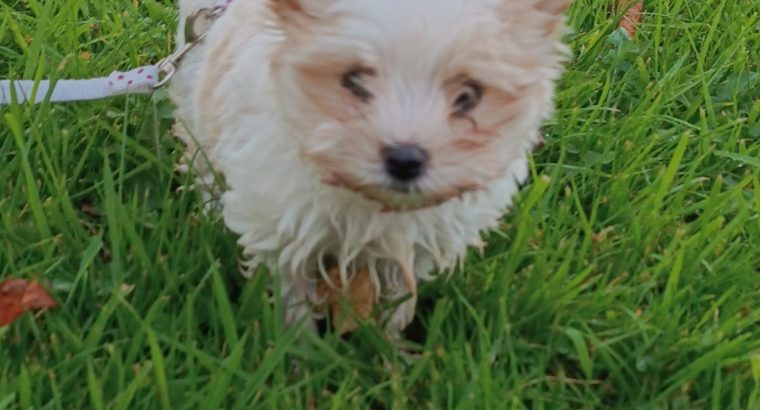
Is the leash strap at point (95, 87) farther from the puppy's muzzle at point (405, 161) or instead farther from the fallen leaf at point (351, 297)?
the puppy's muzzle at point (405, 161)

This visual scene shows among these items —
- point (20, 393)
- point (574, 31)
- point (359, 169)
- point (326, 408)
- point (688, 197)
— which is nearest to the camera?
point (359, 169)

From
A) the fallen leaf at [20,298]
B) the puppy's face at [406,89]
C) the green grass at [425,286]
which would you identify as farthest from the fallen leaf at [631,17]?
the fallen leaf at [20,298]

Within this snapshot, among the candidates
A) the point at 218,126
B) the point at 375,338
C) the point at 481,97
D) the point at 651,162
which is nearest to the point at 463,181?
the point at 481,97

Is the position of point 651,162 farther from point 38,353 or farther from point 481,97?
point 38,353

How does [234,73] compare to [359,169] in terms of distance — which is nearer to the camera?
[359,169]

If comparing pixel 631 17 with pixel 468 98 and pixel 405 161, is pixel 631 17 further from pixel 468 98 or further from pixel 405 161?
pixel 405 161

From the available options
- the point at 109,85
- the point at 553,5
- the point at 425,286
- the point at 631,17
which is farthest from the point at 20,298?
the point at 631,17

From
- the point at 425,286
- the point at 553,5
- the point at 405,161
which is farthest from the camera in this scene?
the point at 425,286
